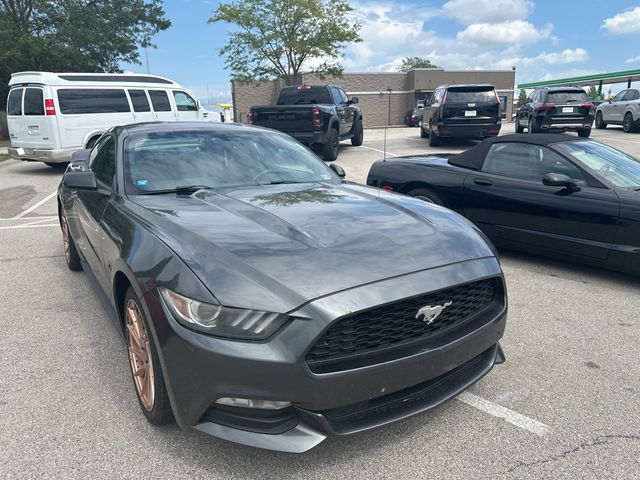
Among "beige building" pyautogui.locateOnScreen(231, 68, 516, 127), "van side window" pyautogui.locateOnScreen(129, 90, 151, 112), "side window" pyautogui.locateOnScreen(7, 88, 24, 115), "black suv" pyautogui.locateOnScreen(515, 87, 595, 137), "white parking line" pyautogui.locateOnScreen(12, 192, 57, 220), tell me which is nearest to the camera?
"white parking line" pyautogui.locateOnScreen(12, 192, 57, 220)

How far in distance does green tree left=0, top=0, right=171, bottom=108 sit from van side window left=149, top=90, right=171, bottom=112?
11.9 m

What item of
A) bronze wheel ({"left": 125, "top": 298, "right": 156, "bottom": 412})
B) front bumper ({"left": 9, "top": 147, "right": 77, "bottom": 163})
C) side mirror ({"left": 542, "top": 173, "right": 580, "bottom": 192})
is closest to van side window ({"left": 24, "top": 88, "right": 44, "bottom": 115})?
front bumper ({"left": 9, "top": 147, "right": 77, "bottom": 163})

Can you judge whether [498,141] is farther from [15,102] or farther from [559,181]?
[15,102]

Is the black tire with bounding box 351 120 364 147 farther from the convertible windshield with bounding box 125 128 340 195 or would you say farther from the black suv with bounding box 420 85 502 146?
the convertible windshield with bounding box 125 128 340 195

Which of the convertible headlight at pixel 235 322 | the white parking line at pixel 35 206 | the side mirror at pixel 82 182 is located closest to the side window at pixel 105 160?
the side mirror at pixel 82 182

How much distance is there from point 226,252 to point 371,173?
445cm

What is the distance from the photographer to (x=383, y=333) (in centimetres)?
215

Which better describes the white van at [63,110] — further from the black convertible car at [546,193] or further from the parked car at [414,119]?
the parked car at [414,119]

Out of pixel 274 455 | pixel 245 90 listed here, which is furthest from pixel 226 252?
pixel 245 90

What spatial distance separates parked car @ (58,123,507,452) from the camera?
6.56 ft

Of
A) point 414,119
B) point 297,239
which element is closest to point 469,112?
point 297,239

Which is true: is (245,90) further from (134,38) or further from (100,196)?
(100,196)

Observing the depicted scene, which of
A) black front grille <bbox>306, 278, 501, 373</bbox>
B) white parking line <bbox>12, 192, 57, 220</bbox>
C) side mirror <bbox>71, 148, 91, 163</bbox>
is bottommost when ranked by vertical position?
white parking line <bbox>12, 192, 57, 220</bbox>

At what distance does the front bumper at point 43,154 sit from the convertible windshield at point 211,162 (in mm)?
9816
